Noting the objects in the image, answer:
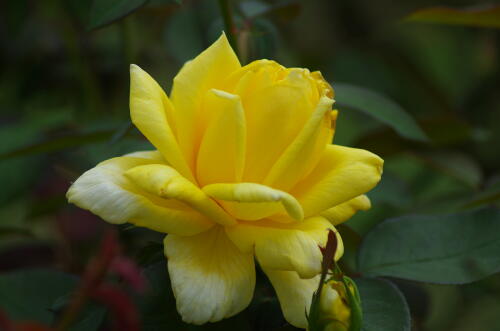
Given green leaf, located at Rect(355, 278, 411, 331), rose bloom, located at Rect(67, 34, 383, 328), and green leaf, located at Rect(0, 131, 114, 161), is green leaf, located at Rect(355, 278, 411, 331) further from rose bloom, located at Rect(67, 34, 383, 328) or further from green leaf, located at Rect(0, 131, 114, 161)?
green leaf, located at Rect(0, 131, 114, 161)

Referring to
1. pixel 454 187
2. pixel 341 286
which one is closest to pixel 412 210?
pixel 341 286

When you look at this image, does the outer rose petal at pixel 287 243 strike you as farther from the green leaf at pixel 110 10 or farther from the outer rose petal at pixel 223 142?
the green leaf at pixel 110 10

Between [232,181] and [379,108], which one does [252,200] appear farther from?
[379,108]

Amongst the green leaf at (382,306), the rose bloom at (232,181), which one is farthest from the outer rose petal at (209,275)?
the green leaf at (382,306)

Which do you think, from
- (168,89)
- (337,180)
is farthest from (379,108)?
(168,89)

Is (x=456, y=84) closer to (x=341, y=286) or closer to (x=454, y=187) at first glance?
(x=454, y=187)

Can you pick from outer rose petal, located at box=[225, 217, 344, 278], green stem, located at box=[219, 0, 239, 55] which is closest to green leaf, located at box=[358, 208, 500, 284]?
outer rose petal, located at box=[225, 217, 344, 278]
